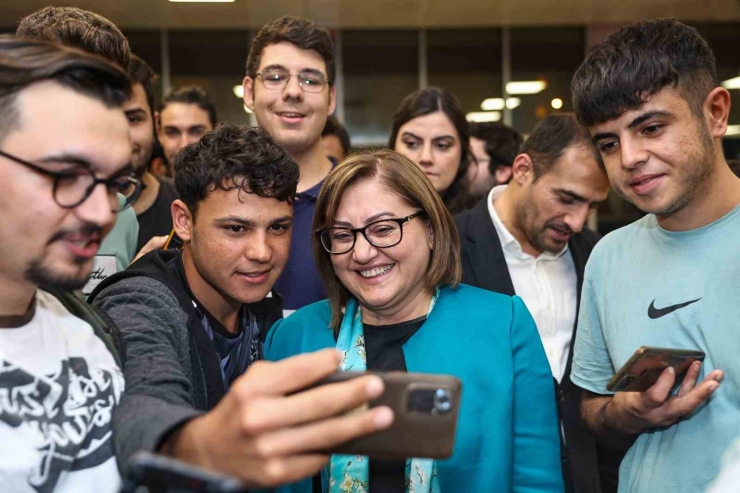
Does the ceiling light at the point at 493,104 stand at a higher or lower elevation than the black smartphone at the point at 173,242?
higher

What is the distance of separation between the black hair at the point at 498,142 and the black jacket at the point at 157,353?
2.68 metres

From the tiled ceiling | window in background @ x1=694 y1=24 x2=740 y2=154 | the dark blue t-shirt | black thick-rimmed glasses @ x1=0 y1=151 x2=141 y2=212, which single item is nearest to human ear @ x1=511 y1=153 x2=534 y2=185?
the dark blue t-shirt

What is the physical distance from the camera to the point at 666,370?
174cm

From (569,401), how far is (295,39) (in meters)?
1.86

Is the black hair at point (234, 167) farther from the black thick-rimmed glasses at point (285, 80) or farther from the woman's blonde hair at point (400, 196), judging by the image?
the black thick-rimmed glasses at point (285, 80)

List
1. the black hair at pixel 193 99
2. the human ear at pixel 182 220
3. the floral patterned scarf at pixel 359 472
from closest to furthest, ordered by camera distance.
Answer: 1. the floral patterned scarf at pixel 359 472
2. the human ear at pixel 182 220
3. the black hair at pixel 193 99

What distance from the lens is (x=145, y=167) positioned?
3.37 m

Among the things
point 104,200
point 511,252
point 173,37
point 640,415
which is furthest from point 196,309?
point 173,37

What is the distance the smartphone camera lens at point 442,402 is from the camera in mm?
1130

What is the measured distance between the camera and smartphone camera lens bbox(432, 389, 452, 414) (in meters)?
1.13

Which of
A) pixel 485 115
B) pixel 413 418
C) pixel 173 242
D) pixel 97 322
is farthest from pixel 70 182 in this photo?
pixel 485 115

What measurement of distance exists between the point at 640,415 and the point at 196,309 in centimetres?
120

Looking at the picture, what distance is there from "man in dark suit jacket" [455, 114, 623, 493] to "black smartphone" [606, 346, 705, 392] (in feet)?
3.90

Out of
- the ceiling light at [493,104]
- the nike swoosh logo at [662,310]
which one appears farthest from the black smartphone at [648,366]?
the ceiling light at [493,104]
